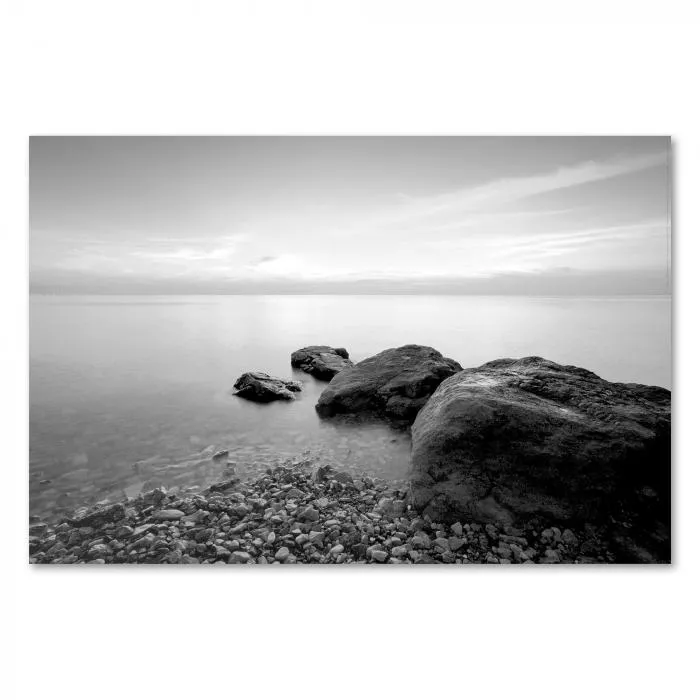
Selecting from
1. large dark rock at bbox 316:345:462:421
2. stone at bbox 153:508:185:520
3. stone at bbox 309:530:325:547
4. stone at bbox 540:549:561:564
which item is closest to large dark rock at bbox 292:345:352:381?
large dark rock at bbox 316:345:462:421

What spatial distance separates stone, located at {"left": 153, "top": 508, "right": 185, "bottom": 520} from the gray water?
1.54 ft

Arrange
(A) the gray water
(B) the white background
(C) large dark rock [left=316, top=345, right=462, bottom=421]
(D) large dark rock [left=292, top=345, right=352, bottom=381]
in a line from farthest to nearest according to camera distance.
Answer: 1. (D) large dark rock [left=292, top=345, right=352, bottom=381]
2. (C) large dark rock [left=316, top=345, right=462, bottom=421]
3. (A) the gray water
4. (B) the white background

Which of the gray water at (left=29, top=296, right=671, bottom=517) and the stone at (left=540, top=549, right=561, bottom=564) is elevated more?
the gray water at (left=29, top=296, right=671, bottom=517)

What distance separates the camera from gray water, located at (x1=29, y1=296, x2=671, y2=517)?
4.30 metres

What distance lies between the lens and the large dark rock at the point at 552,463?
11.8ft

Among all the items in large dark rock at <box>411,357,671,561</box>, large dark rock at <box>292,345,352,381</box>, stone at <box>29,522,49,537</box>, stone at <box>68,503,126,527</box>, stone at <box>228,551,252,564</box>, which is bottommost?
stone at <box>228,551,252,564</box>

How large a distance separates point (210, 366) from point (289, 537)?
468 centimetres

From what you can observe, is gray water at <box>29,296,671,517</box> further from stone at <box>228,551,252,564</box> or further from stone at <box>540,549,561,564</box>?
stone at <box>540,549,561,564</box>
